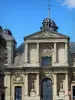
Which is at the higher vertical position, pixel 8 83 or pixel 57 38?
pixel 57 38

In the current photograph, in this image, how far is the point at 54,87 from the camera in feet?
232

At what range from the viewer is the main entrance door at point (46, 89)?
7188 cm

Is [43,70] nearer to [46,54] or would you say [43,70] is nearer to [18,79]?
Result: [46,54]

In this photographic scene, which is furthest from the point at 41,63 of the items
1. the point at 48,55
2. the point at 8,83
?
the point at 8,83

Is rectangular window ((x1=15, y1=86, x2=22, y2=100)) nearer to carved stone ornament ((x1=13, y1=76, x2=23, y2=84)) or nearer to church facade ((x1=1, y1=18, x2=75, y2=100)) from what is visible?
church facade ((x1=1, y1=18, x2=75, y2=100))

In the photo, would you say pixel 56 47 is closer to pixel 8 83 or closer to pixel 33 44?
pixel 33 44

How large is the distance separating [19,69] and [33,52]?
403 centimetres

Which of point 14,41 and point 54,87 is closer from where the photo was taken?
point 54,87

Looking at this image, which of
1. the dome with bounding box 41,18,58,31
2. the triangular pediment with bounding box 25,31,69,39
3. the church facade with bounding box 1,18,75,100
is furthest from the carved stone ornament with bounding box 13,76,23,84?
the dome with bounding box 41,18,58,31

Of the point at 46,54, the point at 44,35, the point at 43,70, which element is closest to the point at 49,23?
the point at 44,35

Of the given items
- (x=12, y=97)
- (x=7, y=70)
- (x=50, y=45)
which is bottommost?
(x=12, y=97)

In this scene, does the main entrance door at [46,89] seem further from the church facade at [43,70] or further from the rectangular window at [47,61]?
the rectangular window at [47,61]

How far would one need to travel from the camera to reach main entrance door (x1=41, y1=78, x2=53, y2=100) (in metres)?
71.9

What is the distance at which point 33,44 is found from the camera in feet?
238
